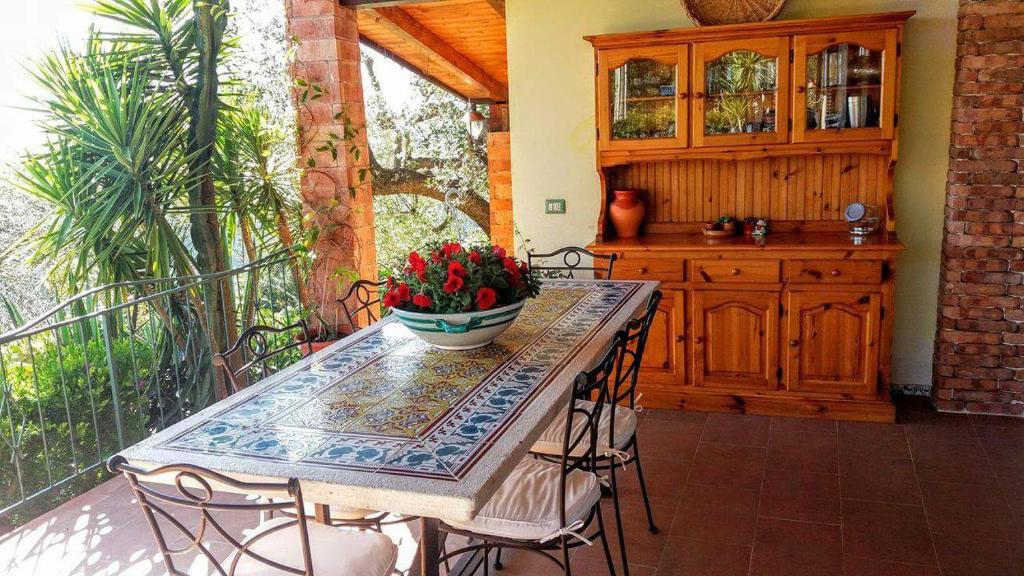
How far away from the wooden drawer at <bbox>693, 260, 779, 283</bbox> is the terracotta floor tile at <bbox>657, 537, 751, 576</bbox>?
1.58m

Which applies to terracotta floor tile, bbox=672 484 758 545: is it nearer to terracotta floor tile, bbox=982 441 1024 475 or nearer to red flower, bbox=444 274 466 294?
terracotta floor tile, bbox=982 441 1024 475

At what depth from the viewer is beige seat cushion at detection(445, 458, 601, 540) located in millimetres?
2098

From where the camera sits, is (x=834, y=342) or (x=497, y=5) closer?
(x=834, y=342)

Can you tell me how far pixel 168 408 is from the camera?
4715mm

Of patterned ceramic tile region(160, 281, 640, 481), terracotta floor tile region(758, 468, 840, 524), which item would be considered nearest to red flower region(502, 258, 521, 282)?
patterned ceramic tile region(160, 281, 640, 481)

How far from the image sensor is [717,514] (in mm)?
3107

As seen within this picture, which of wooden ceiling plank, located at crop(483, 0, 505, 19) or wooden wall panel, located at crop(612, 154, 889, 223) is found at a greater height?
wooden ceiling plank, located at crop(483, 0, 505, 19)

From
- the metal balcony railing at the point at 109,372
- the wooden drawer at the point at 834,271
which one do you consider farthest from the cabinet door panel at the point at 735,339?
the metal balcony railing at the point at 109,372

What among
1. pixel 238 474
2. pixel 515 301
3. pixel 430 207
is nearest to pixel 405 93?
pixel 430 207

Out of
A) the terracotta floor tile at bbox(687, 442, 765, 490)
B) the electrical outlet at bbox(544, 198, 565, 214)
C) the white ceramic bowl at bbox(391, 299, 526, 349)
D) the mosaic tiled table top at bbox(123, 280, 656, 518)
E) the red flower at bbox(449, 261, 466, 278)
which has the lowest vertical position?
the terracotta floor tile at bbox(687, 442, 765, 490)

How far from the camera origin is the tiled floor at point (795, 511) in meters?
2.77

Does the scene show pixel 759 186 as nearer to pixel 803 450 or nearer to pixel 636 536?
pixel 803 450

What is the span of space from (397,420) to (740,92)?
2889 mm

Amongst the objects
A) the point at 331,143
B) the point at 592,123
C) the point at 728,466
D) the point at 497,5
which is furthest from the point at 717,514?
the point at 497,5
